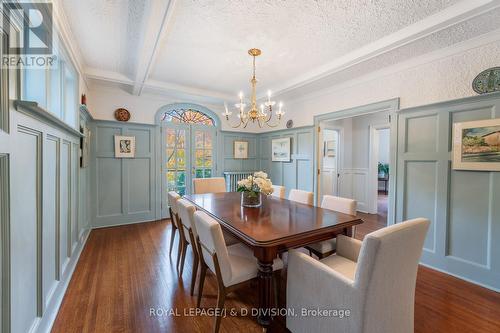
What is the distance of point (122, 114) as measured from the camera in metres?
4.04

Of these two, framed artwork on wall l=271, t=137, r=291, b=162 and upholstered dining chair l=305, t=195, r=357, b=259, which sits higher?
framed artwork on wall l=271, t=137, r=291, b=162

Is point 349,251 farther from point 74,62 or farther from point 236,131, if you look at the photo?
point 236,131

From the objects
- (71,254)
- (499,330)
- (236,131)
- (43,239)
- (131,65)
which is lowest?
(499,330)

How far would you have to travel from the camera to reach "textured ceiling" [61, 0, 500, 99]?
1.94 meters

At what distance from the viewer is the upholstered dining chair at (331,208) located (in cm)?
189

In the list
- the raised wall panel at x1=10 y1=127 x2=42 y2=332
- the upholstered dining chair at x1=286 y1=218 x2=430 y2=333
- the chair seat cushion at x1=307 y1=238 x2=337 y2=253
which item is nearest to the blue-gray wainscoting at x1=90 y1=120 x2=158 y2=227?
the raised wall panel at x1=10 y1=127 x2=42 y2=332

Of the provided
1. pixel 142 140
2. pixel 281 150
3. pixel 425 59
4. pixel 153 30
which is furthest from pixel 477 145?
pixel 142 140

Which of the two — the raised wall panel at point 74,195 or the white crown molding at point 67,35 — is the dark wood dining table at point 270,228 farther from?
the white crown molding at point 67,35

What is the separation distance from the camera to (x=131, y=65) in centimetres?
316

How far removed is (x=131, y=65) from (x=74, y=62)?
2.29 feet

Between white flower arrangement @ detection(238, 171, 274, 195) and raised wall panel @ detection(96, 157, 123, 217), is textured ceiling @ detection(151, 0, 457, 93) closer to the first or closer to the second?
white flower arrangement @ detection(238, 171, 274, 195)

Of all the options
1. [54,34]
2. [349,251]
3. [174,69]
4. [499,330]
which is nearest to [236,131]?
[174,69]

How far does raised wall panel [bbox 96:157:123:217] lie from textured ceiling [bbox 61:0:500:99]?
1482 mm

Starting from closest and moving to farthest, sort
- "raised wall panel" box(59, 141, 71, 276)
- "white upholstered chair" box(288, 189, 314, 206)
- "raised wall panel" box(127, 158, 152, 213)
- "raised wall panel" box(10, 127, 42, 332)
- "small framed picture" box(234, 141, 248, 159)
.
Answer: "raised wall panel" box(10, 127, 42, 332) → "raised wall panel" box(59, 141, 71, 276) → "white upholstered chair" box(288, 189, 314, 206) → "raised wall panel" box(127, 158, 152, 213) → "small framed picture" box(234, 141, 248, 159)
